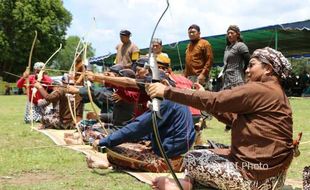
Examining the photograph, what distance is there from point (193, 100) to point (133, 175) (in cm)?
157

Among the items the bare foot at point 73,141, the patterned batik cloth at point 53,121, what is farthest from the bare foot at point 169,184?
the patterned batik cloth at point 53,121

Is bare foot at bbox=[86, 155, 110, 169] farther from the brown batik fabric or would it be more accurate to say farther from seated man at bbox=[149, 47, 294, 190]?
seated man at bbox=[149, 47, 294, 190]

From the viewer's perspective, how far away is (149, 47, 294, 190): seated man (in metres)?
3.04

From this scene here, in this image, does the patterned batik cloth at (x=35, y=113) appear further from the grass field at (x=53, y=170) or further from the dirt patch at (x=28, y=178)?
the dirt patch at (x=28, y=178)

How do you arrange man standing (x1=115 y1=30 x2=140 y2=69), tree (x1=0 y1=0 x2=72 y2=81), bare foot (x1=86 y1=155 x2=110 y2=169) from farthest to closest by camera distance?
1. tree (x1=0 y1=0 x2=72 y2=81)
2. man standing (x1=115 y1=30 x2=140 y2=69)
3. bare foot (x1=86 y1=155 x2=110 y2=169)

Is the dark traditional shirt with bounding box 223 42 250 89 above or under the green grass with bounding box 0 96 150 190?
above

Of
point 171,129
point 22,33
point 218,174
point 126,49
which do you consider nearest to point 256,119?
point 218,174

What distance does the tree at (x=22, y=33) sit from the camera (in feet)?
128

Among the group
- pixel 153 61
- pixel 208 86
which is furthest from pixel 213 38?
pixel 153 61

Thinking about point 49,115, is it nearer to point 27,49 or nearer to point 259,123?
point 259,123

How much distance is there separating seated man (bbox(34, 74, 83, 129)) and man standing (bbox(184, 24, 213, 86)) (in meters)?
1.90

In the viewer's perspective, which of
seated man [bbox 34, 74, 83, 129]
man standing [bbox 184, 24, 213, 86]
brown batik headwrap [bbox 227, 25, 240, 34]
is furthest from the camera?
seated man [bbox 34, 74, 83, 129]

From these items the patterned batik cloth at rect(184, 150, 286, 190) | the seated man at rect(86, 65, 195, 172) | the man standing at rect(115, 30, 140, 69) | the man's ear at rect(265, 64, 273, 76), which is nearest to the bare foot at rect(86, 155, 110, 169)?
the seated man at rect(86, 65, 195, 172)

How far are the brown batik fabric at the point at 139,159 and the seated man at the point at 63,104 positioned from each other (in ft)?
9.95
